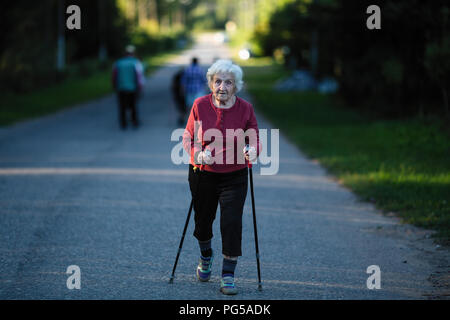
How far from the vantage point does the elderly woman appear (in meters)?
5.12

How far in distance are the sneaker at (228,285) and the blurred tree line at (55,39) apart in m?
22.1

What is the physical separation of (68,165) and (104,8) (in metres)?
42.4

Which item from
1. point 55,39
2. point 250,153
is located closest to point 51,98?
point 55,39

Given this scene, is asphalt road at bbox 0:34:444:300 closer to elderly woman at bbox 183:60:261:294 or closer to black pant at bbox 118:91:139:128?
elderly woman at bbox 183:60:261:294

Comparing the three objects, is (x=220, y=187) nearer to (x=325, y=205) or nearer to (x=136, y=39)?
(x=325, y=205)

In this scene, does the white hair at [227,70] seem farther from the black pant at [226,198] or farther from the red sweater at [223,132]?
the black pant at [226,198]

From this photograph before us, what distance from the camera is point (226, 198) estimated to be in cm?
520

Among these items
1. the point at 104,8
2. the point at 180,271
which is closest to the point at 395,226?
the point at 180,271

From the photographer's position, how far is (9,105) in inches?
881

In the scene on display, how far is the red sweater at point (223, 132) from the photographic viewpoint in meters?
5.14

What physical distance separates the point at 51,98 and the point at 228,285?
22.5 metres

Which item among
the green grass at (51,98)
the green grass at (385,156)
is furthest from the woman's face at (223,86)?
the green grass at (51,98)

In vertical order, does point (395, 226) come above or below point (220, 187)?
below

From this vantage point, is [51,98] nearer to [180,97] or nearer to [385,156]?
[180,97]
